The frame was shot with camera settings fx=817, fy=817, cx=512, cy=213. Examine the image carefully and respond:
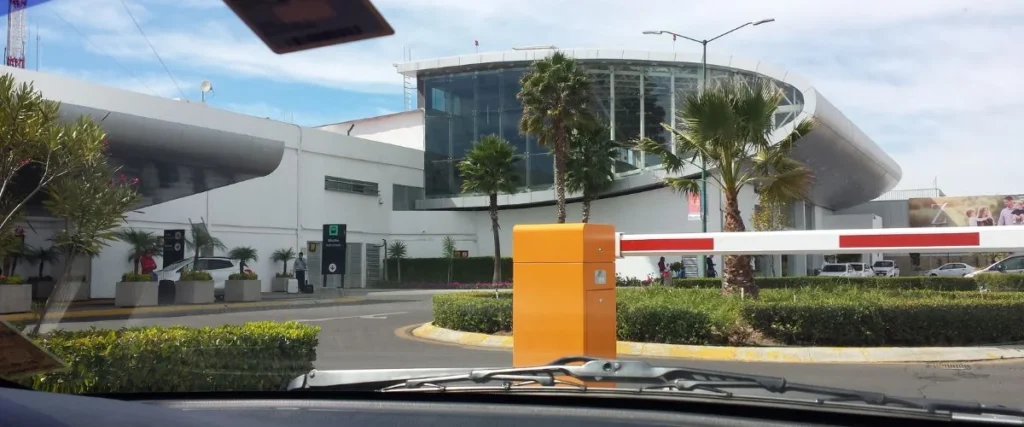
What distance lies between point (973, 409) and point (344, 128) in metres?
4.24

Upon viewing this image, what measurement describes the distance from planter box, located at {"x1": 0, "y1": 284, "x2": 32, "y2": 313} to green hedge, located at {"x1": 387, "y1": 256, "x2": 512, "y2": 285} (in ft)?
34.5

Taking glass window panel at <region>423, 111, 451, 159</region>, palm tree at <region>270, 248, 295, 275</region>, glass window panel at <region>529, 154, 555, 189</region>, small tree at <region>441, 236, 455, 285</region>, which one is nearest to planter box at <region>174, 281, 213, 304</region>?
palm tree at <region>270, 248, 295, 275</region>

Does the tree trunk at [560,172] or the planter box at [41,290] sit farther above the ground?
the tree trunk at [560,172]

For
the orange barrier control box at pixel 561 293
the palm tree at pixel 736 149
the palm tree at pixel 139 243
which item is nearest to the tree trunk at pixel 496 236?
the palm tree at pixel 736 149

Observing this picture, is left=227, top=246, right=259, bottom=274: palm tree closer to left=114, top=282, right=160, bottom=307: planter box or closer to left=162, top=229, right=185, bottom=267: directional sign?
left=162, top=229, right=185, bottom=267: directional sign

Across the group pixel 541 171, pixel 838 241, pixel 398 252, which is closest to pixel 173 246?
pixel 838 241

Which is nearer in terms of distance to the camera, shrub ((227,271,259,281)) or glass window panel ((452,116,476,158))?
shrub ((227,271,259,281))

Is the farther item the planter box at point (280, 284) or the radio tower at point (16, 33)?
the planter box at point (280, 284)

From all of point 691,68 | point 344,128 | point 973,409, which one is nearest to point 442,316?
point 691,68

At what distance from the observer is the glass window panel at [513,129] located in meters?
15.2

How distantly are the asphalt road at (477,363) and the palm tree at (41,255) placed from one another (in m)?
0.52

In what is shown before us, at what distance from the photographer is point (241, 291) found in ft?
31.6

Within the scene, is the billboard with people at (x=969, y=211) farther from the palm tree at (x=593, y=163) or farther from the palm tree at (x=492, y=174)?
the palm tree at (x=492, y=174)

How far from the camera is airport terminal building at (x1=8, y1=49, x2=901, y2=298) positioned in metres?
4.77
